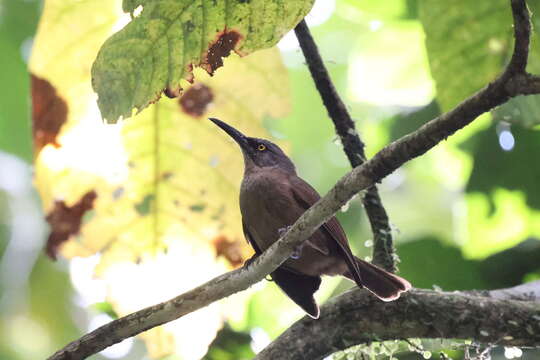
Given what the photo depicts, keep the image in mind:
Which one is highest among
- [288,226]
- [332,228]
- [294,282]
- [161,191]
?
[161,191]

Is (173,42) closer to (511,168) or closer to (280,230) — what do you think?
(280,230)

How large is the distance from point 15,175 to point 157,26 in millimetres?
3576

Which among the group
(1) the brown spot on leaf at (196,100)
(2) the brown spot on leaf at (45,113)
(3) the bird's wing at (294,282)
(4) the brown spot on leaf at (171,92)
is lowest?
(3) the bird's wing at (294,282)

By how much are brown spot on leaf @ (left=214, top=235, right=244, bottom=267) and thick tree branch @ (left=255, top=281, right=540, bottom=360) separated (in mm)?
422

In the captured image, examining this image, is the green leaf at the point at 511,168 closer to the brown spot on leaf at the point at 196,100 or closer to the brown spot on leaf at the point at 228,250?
the brown spot on leaf at the point at 228,250

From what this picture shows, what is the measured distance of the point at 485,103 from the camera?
5.38ft

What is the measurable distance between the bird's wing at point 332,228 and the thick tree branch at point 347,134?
12cm

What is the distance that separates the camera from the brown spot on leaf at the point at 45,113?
2.77 m

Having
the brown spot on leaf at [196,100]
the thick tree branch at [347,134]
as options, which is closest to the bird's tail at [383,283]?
the thick tree branch at [347,134]

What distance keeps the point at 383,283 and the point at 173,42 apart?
1.22 meters

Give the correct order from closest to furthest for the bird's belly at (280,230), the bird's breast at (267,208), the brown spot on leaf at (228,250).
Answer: the brown spot on leaf at (228,250) → the bird's belly at (280,230) → the bird's breast at (267,208)

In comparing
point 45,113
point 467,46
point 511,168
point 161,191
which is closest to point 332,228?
point 161,191

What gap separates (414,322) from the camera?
8.58 feet

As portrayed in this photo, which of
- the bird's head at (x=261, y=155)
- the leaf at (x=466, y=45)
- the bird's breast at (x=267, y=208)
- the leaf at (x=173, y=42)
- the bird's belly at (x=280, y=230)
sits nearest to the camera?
the leaf at (x=173, y=42)
